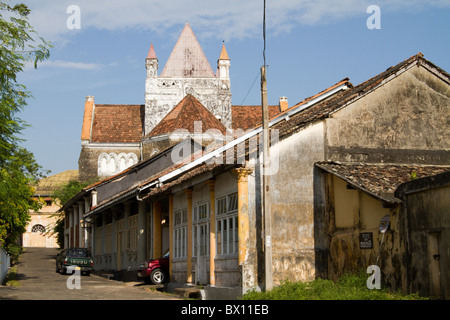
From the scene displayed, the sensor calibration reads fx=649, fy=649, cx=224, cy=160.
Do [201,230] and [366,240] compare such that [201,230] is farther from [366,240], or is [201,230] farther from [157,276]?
[366,240]

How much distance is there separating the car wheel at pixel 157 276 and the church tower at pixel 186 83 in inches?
1314

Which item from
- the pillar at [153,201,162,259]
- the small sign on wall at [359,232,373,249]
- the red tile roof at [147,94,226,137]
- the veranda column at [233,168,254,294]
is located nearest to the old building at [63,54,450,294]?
the veranda column at [233,168,254,294]

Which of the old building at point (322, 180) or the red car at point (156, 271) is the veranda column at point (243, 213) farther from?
the red car at point (156, 271)

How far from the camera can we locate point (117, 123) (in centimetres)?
6194

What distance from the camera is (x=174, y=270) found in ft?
77.3

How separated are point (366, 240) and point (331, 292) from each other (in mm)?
2199

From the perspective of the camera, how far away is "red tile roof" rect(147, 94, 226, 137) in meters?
48.9

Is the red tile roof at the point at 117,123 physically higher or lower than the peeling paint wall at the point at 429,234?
higher

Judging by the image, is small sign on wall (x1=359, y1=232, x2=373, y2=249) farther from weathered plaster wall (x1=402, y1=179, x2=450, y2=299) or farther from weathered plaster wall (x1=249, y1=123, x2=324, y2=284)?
weathered plaster wall (x1=249, y1=123, x2=324, y2=284)

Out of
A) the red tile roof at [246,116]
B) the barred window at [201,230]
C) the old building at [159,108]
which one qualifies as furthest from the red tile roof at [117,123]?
the barred window at [201,230]

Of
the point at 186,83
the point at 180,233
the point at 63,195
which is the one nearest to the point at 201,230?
the point at 180,233

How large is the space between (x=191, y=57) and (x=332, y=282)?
46.8 m

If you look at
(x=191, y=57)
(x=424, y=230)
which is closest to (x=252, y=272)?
(x=424, y=230)

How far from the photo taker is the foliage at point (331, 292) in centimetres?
1402
